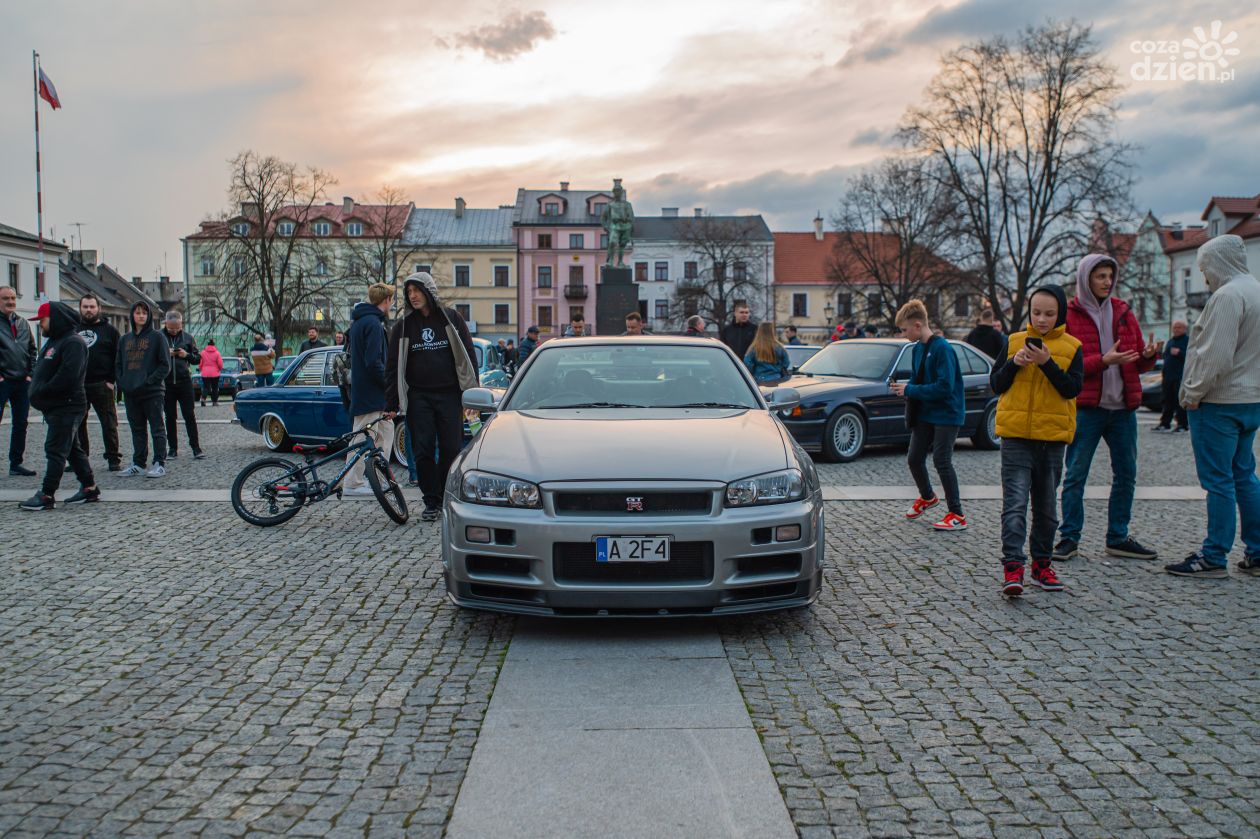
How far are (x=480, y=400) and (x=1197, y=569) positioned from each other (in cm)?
449

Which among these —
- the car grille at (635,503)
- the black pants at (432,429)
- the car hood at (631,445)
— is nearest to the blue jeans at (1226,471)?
the car hood at (631,445)

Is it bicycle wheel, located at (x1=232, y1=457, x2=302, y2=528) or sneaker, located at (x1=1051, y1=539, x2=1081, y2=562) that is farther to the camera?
bicycle wheel, located at (x1=232, y1=457, x2=302, y2=528)

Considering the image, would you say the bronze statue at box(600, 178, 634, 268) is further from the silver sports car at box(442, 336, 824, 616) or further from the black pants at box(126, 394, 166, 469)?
the silver sports car at box(442, 336, 824, 616)

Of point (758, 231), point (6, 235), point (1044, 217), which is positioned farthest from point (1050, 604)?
point (758, 231)

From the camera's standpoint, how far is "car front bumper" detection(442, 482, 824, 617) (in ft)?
15.7

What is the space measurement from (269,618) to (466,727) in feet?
6.90

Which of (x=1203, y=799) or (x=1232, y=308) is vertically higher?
(x=1232, y=308)

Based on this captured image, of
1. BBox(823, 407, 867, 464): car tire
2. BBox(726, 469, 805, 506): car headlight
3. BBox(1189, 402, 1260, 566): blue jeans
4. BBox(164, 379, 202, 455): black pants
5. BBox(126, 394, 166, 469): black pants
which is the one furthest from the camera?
BBox(164, 379, 202, 455): black pants

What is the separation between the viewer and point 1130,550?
7012mm

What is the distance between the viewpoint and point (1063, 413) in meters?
5.78

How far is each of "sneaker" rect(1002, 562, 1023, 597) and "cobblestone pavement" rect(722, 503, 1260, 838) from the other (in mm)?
63

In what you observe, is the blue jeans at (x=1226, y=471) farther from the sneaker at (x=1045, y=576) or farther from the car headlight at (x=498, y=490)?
the car headlight at (x=498, y=490)

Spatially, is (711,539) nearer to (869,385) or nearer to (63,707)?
(63,707)

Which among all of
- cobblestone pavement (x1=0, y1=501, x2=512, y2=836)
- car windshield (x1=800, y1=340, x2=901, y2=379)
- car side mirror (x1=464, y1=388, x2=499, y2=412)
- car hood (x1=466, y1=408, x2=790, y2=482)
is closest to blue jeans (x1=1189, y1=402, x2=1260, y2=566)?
car hood (x1=466, y1=408, x2=790, y2=482)
